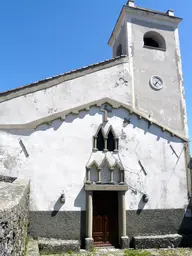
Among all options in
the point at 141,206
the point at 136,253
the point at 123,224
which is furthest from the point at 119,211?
the point at 136,253

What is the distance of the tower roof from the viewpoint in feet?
45.3

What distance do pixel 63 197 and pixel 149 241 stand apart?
159 inches

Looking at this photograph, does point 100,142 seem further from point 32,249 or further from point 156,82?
point 32,249

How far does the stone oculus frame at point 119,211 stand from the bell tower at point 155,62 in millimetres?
4172

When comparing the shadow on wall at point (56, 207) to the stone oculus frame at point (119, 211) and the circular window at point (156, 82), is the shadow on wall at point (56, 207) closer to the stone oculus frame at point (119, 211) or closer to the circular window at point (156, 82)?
the stone oculus frame at point (119, 211)

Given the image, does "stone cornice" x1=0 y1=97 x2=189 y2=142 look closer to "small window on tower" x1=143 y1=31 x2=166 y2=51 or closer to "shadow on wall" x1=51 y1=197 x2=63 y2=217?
"shadow on wall" x1=51 y1=197 x2=63 y2=217

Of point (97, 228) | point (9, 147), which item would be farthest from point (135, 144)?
point (9, 147)

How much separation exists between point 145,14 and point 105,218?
1119cm

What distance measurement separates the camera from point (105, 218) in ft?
34.2

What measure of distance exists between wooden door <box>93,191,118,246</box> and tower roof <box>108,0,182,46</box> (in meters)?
9.88

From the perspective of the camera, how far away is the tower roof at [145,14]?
13.8 metres

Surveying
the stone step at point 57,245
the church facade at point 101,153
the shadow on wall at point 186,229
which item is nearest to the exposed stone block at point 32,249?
the stone step at point 57,245

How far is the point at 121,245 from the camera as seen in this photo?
1002 cm

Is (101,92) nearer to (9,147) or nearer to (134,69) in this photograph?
(134,69)
